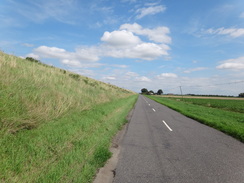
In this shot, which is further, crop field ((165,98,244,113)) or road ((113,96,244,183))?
crop field ((165,98,244,113))

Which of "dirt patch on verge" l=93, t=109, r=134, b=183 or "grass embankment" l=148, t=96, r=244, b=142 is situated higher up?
"grass embankment" l=148, t=96, r=244, b=142

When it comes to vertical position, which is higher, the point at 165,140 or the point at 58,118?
the point at 58,118

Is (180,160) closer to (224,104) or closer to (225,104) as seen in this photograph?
(224,104)

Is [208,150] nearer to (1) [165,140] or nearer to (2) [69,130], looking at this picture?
(1) [165,140]

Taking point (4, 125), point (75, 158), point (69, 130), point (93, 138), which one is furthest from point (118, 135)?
point (4, 125)

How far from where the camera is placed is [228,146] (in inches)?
199

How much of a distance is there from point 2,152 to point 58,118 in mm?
3285

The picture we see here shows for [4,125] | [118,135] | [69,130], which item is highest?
[4,125]

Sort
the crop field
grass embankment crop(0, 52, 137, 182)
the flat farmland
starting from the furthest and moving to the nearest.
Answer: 1. the flat farmland
2. the crop field
3. grass embankment crop(0, 52, 137, 182)

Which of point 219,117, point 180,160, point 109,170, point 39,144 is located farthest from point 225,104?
point 39,144

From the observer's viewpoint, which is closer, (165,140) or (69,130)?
(69,130)

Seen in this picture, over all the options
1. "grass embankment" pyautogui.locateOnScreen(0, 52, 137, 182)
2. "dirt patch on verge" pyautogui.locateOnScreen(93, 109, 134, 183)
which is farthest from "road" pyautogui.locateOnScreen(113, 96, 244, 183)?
"grass embankment" pyautogui.locateOnScreen(0, 52, 137, 182)

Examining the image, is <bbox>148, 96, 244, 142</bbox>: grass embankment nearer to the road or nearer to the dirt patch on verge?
the road

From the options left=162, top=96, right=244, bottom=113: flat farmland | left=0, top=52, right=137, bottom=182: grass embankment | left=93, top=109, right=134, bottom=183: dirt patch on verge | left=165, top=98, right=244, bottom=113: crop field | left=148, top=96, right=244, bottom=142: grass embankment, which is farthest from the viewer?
left=162, top=96, right=244, bottom=113: flat farmland
